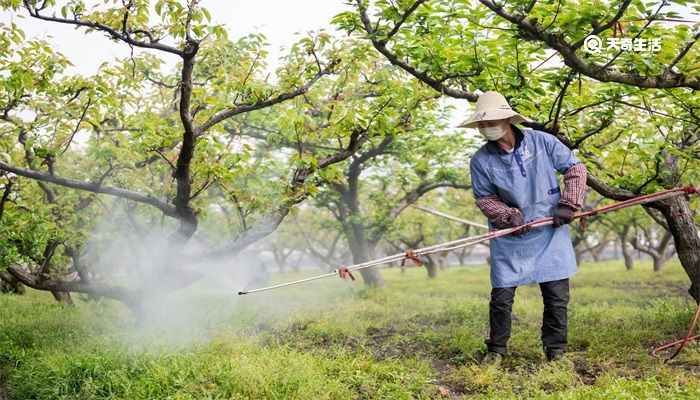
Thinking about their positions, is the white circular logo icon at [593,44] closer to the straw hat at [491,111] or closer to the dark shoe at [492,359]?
the straw hat at [491,111]

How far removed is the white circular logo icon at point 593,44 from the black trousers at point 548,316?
2.16 m

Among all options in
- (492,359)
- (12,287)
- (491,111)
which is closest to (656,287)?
(492,359)

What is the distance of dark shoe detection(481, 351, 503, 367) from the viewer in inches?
202

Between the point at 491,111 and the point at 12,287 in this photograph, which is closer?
the point at 491,111

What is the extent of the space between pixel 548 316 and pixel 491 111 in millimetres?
1971

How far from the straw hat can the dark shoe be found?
214cm

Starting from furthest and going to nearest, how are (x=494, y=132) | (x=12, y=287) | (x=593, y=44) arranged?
(x=12, y=287) < (x=593, y=44) < (x=494, y=132)

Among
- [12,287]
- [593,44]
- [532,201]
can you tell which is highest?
[593,44]

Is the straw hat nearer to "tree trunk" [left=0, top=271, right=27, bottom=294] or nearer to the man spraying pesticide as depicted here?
the man spraying pesticide

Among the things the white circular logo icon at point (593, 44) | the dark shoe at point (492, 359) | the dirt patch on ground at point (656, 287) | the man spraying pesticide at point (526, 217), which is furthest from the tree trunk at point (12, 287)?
the dirt patch on ground at point (656, 287)

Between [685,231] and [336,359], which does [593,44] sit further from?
[336,359]

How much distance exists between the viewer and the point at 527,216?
5172mm

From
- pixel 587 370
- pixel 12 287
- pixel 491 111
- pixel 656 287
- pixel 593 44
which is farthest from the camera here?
pixel 656 287

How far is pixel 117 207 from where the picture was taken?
11.4 metres
